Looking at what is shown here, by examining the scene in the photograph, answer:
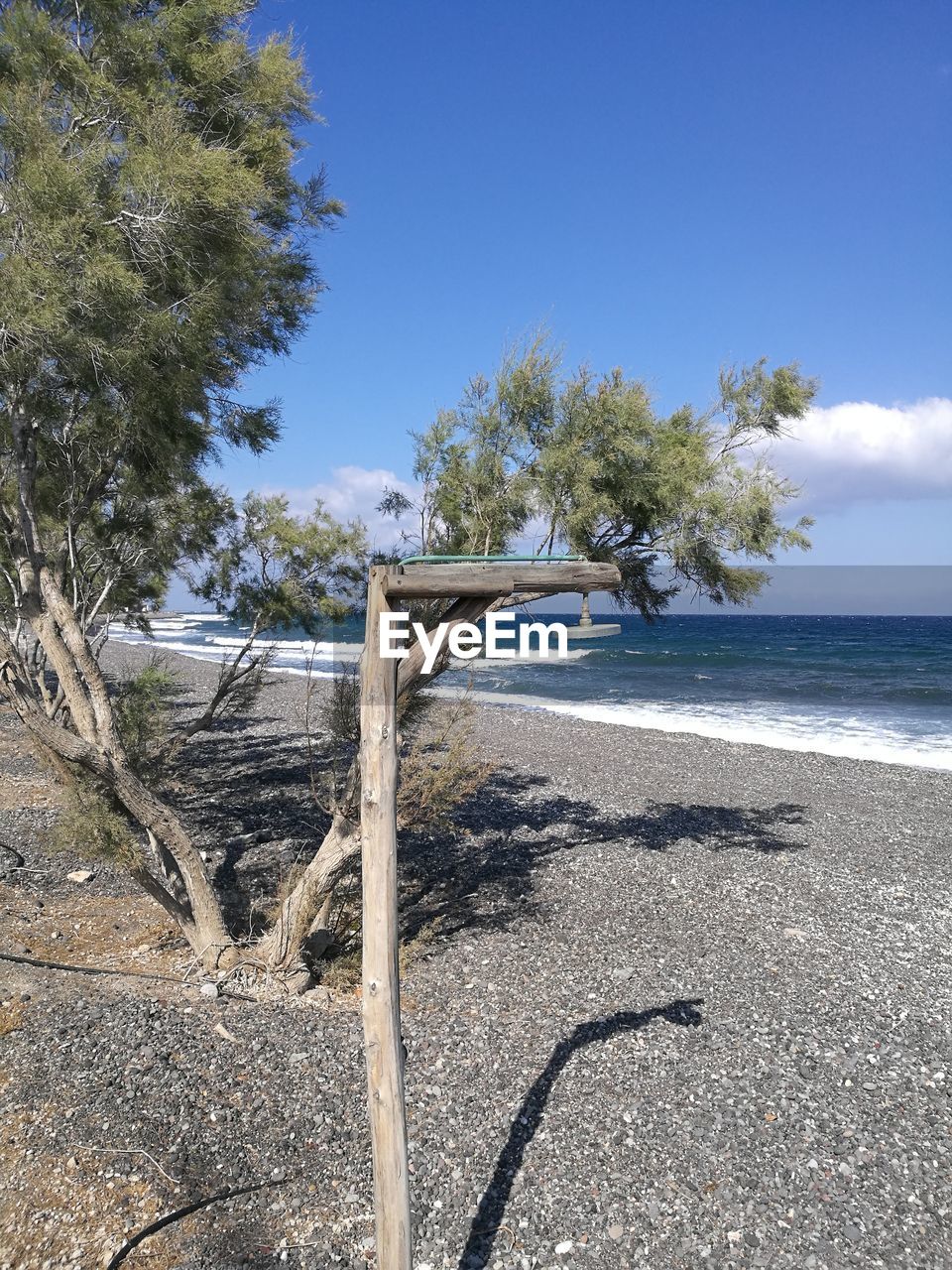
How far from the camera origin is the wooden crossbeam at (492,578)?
3420 mm

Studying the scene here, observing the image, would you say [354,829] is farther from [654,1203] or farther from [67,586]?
[67,586]

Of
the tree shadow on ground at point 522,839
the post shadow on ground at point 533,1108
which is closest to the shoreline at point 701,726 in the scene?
the tree shadow on ground at point 522,839

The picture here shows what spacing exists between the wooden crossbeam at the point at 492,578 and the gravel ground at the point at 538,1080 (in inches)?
113

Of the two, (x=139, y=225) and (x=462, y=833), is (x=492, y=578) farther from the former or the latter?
(x=462, y=833)

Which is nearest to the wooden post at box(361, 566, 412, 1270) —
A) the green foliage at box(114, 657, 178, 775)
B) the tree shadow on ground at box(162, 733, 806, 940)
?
the tree shadow on ground at box(162, 733, 806, 940)

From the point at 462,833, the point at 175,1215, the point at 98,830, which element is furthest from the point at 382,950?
the point at 462,833

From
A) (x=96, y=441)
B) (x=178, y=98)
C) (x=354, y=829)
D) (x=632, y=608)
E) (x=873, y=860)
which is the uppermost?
(x=178, y=98)

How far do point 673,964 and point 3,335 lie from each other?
20.8ft

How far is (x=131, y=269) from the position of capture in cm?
500

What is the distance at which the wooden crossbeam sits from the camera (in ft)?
11.2

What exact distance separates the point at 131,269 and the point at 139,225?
0.84 ft

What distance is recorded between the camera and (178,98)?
219 inches

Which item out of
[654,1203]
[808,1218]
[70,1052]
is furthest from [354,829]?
[808,1218]

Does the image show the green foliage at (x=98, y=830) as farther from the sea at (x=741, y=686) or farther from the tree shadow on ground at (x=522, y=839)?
the tree shadow on ground at (x=522, y=839)
